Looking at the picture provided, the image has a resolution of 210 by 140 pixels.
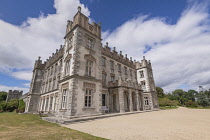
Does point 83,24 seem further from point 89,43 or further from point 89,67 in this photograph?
point 89,67

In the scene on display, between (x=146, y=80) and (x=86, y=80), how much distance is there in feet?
62.8

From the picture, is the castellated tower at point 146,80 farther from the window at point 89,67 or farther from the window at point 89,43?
the window at point 89,67

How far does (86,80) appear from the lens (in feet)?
46.1

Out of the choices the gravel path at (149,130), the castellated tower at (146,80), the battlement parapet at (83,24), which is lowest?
the gravel path at (149,130)

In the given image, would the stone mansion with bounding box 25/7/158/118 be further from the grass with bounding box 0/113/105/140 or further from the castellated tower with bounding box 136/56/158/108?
the grass with bounding box 0/113/105/140

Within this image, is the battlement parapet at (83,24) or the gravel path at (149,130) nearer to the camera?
the gravel path at (149,130)

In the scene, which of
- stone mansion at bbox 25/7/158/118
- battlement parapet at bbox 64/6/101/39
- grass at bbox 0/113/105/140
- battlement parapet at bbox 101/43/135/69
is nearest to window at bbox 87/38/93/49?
stone mansion at bbox 25/7/158/118

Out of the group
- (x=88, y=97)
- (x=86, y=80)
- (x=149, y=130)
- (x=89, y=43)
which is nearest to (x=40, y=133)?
(x=149, y=130)

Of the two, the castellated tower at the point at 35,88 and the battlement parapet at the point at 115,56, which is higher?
the battlement parapet at the point at 115,56

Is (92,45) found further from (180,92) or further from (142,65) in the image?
(180,92)

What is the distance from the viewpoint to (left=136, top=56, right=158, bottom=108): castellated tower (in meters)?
26.8

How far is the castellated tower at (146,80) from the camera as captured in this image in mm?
26783

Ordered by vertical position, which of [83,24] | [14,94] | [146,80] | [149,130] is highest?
[83,24]

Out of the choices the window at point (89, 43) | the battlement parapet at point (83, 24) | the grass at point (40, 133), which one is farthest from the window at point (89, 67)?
the grass at point (40, 133)
